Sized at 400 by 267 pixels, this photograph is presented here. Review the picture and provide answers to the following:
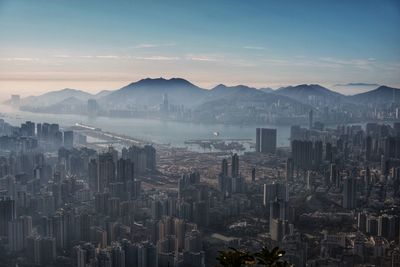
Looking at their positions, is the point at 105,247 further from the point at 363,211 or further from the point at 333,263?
the point at 363,211

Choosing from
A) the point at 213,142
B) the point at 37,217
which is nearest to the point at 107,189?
the point at 37,217

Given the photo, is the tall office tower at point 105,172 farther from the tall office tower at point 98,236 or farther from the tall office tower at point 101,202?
the tall office tower at point 98,236

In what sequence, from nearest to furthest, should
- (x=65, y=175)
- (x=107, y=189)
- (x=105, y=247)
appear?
(x=105, y=247) → (x=107, y=189) → (x=65, y=175)

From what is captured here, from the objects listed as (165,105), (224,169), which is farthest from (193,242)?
(165,105)

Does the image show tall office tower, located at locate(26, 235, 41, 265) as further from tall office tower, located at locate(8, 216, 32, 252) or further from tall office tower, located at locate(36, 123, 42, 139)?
tall office tower, located at locate(36, 123, 42, 139)

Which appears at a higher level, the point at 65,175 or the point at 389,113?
the point at 389,113

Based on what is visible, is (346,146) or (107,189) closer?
(107,189)

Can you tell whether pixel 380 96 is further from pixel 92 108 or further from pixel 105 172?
pixel 92 108

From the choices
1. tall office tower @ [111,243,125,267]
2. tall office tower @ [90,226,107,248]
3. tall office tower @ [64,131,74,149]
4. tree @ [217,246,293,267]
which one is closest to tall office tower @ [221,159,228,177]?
tall office tower @ [90,226,107,248]
